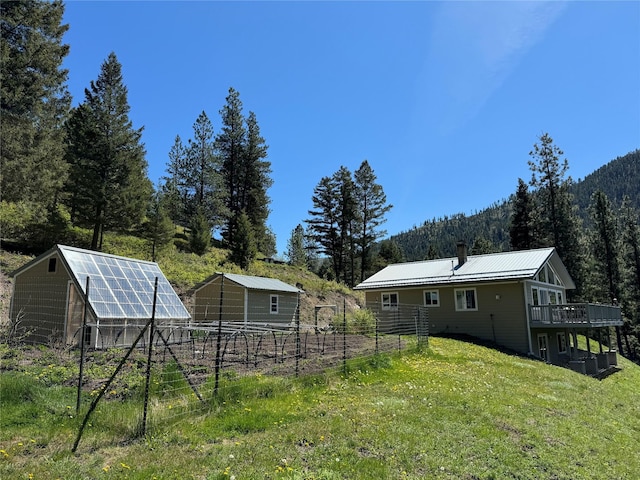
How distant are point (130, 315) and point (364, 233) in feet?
105

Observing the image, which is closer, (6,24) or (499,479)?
(499,479)

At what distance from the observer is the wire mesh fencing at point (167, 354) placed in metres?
5.77

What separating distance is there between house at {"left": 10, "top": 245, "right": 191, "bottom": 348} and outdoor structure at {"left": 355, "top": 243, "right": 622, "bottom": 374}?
12.2 meters

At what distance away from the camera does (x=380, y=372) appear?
9734mm

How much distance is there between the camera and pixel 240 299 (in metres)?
21.0

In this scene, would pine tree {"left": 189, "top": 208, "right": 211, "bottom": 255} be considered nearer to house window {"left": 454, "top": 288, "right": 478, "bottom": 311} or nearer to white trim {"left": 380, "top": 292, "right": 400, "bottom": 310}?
white trim {"left": 380, "top": 292, "right": 400, "bottom": 310}

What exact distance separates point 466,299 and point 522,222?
885 inches

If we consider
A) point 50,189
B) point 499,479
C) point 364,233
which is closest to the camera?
point 499,479

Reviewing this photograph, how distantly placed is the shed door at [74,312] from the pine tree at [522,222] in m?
38.4

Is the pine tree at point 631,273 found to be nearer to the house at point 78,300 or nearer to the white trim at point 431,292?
the white trim at point 431,292

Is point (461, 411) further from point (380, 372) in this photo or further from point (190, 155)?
point (190, 155)

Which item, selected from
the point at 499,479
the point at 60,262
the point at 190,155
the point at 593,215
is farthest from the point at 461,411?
the point at 593,215

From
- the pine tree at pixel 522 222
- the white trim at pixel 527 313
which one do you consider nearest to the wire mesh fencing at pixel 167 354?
the white trim at pixel 527 313

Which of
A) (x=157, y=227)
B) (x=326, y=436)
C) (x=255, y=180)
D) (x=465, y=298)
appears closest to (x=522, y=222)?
(x=465, y=298)
